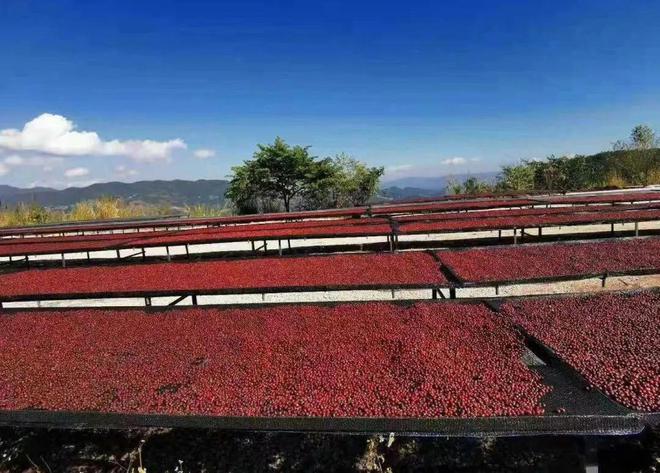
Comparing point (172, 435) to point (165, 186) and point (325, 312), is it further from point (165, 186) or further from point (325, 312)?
point (165, 186)

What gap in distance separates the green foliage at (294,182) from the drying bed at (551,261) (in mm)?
11092

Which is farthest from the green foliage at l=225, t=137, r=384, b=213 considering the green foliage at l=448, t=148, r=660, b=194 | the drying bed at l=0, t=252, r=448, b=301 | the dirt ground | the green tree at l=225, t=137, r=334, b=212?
the dirt ground

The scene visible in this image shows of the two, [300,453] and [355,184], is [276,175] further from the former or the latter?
[300,453]

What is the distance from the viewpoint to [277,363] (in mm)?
2074

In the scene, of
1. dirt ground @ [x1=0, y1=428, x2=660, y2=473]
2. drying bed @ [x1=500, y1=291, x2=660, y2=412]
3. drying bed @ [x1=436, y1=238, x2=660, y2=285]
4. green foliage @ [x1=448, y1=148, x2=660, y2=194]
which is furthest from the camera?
green foliage @ [x1=448, y1=148, x2=660, y2=194]

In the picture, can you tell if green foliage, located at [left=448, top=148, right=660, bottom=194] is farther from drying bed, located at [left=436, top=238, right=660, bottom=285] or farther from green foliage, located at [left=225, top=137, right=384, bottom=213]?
drying bed, located at [left=436, top=238, right=660, bottom=285]

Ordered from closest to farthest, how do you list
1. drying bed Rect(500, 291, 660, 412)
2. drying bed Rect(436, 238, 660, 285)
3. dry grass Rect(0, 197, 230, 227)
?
1. drying bed Rect(500, 291, 660, 412)
2. drying bed Rect(436, 238, 660, 285)
3. dry grass Rect(0, 197, 230, 227)

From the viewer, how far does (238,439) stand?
7.54ft

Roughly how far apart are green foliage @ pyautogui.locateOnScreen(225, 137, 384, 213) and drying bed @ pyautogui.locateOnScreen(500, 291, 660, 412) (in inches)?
504

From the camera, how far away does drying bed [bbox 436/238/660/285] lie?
3451mm

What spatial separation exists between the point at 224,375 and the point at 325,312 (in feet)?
2.98

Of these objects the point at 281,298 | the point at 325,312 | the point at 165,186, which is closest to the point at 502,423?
the point at 325,312

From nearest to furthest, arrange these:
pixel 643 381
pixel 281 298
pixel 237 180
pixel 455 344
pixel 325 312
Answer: pixel 643 381 → pixel 455 344 → pixel 325 312 → pixel 281 298 → pixel 237 180

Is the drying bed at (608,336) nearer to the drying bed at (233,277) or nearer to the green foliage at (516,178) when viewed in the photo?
the drying bed at (233,277)
